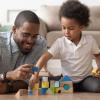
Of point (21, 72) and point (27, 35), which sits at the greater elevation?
point (27, 35)

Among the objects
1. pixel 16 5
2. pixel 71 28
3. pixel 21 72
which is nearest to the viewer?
pixel 21 72

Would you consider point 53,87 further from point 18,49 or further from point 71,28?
point 71,28

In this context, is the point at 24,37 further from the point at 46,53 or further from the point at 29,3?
the point at 29,3

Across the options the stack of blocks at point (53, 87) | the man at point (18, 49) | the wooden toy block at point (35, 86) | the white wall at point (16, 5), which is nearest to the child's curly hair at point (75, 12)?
the man at point (18, 49)

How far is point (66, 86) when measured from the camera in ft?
5.31

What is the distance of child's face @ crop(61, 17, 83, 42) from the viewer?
1717 mm

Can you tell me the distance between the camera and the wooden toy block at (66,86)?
1609 mm

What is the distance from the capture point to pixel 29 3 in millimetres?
3516

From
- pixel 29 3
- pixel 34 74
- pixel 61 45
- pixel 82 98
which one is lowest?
pixel 82 98

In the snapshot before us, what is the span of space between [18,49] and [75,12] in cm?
44

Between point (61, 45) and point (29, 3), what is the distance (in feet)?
6.07

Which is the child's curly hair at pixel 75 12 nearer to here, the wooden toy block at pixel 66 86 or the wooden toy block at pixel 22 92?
the wooden toy block at pixel 66 86

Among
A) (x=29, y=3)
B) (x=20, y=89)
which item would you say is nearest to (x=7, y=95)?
(x=20, y=89)

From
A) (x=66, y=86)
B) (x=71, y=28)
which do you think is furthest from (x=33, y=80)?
(x=71, y=28)
